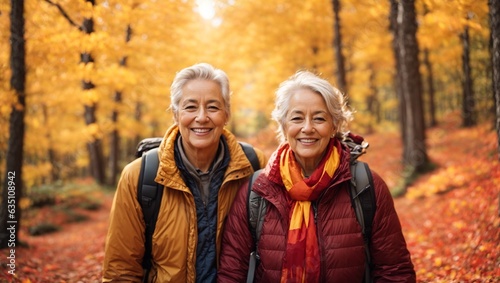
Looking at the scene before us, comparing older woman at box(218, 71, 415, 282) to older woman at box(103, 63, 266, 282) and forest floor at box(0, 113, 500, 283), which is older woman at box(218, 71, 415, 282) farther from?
forest floor at box(0, 113, 500, 283)

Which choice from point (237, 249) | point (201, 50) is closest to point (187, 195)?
point (237, 249)

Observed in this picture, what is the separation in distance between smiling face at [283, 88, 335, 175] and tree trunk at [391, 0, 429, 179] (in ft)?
24.6

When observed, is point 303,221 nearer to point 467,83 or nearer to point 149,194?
point 149,194

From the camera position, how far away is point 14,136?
261 inches

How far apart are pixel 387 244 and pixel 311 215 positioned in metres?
0.57

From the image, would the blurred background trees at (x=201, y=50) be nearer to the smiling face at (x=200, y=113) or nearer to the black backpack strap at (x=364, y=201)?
the black backpack strap at (x=364, y=201)

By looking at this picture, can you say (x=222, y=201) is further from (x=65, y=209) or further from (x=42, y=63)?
(x=65, y=209)

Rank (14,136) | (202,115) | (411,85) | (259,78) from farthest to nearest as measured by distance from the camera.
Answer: (259,78), (411,85), (14,136), (202,115)

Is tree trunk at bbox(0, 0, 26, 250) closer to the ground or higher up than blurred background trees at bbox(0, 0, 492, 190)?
closer to the ground

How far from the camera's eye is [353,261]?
8.71 feet

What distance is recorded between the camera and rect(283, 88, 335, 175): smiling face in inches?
114

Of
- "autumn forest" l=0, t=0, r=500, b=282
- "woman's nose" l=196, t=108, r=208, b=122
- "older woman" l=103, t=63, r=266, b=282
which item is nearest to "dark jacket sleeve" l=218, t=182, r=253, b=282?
"older woman" l=103, t=63, r=266, b=282

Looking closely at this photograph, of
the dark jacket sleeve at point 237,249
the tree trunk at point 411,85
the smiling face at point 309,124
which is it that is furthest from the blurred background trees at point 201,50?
the dark jacket sleeve at point 237,249

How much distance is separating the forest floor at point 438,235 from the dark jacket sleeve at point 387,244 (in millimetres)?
2191
